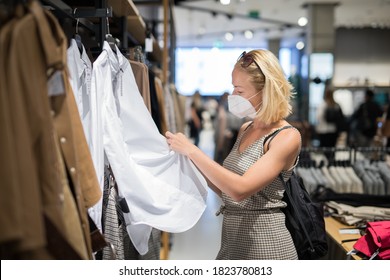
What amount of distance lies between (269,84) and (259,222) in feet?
1.88

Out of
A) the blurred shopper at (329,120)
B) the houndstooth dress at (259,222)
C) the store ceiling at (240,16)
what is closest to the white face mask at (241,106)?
the houndstooth dress at (259,222)

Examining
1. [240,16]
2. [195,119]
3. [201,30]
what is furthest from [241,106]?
[201,30]

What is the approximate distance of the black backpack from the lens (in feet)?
6.03

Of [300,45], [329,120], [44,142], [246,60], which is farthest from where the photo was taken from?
[329,120]

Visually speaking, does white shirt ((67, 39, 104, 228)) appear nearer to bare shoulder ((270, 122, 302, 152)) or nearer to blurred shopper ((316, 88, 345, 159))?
bare shoulder ((270, 122, 302, 152))

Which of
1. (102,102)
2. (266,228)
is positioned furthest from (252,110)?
(102,102)

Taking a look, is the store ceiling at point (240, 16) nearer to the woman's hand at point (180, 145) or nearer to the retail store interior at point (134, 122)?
the retail store interior at point (134, 122)

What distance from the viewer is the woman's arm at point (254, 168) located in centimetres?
159

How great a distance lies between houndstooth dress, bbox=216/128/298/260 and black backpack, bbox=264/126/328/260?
6 centimetres

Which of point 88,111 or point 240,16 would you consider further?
point 240,16

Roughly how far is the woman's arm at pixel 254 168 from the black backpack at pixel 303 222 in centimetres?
14

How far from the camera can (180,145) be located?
1738 mm

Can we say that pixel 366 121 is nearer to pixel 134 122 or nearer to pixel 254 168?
pixel 254 168

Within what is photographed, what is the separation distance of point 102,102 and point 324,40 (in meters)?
3.01
